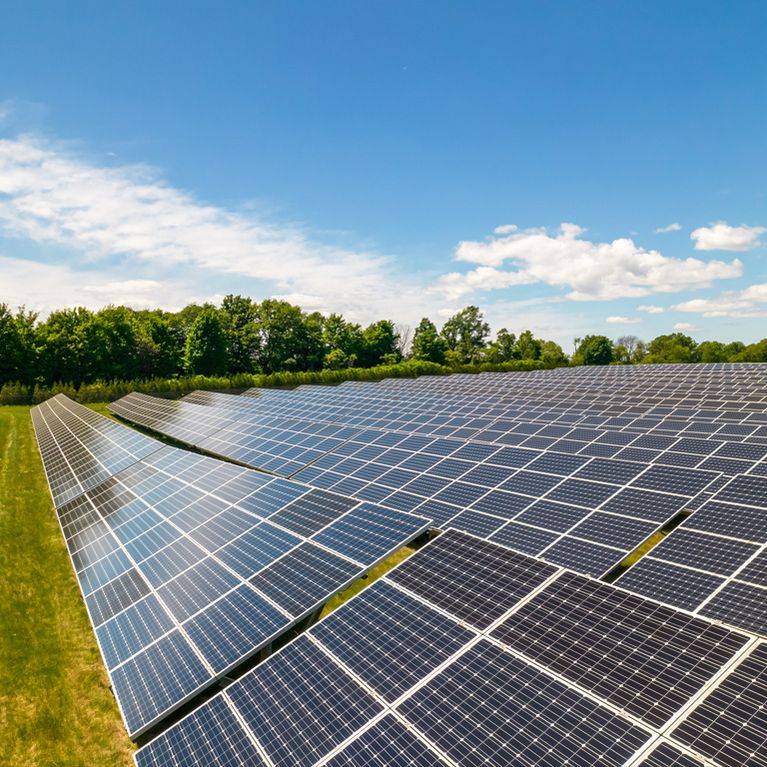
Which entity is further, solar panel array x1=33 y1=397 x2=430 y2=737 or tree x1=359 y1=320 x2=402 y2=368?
tree x1=359 y1=320 x2=402 y2=368

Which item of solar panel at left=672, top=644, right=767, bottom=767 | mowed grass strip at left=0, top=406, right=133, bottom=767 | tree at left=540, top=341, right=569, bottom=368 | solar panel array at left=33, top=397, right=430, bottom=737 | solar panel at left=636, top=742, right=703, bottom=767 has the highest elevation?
tree at left=540, top=341, right=569, bottom=368

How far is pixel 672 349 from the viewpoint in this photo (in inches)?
6560

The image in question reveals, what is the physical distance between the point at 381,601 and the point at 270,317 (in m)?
111

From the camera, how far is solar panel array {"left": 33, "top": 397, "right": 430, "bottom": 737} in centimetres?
912

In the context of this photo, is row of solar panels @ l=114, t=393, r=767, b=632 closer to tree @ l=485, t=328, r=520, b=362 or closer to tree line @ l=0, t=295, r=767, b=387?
tree line @ l=0, t=295, r=767, b=387

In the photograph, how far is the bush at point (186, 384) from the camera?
6694 centimetres

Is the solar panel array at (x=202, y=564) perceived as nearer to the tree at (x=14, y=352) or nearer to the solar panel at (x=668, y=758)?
the solar panel at (x=668, y=758)

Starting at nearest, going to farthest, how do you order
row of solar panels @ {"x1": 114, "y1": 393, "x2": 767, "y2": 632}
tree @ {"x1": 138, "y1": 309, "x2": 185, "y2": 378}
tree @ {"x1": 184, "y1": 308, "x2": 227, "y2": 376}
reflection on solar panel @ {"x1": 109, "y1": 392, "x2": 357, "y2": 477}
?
row of solar panels @ {"x1": 114, "y1": 393, "x2": 767, "y2": 632} < reflection on solar panel @ {"x1": 109, "y1": 392, "x2": 357, "y2": 477} < tree @ {"x1": 138, "y1": 309, "x2": 185, "y2": 378} < tree @ {"x1": 184, "y1": 308, "x2": 227, "y2": 376}

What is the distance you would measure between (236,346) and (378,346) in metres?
36.6

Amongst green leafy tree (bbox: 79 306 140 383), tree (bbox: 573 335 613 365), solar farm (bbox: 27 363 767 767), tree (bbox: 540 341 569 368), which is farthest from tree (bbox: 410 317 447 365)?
solar farm (bbox: 27 363 767 767)

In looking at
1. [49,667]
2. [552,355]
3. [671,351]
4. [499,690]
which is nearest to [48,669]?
[49,667]

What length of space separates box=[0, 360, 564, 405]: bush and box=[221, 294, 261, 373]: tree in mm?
22925

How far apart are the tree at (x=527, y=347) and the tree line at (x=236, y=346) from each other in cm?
29

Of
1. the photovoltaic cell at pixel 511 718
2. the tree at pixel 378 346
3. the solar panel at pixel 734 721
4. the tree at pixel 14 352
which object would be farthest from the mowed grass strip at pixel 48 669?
the tree at pixel 378 346
